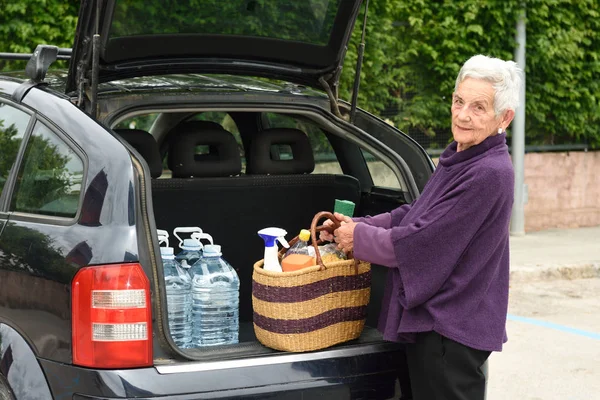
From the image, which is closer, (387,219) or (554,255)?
(387,219)

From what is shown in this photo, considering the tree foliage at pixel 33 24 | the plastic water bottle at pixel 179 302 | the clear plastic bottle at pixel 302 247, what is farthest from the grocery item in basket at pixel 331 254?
the tree foliage at pixel 33 24

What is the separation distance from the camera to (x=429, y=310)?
10.6 ft

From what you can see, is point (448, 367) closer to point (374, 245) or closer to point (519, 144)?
point (374, 245)

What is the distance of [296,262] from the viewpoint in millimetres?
3434

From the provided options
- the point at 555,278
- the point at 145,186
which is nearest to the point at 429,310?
the point at 145,186

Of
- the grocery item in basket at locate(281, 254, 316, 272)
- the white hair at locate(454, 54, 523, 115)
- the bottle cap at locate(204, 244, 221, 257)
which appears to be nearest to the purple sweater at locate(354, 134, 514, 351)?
the white hair at locate(454, 54, 523, 115)

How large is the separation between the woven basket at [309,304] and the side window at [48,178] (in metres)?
0.71

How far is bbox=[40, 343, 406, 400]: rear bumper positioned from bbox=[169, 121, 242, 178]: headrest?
1.22 meters

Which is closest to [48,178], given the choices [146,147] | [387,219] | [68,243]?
[68,243]

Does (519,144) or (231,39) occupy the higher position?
(231,39)

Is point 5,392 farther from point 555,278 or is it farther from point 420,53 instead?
point 420,53

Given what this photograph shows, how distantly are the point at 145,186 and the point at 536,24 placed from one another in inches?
354

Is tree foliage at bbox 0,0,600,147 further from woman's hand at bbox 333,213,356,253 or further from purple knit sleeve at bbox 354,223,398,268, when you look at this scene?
purple knit sleeve at bbox 354,223,398,268

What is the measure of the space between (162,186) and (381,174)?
39.8 inches
